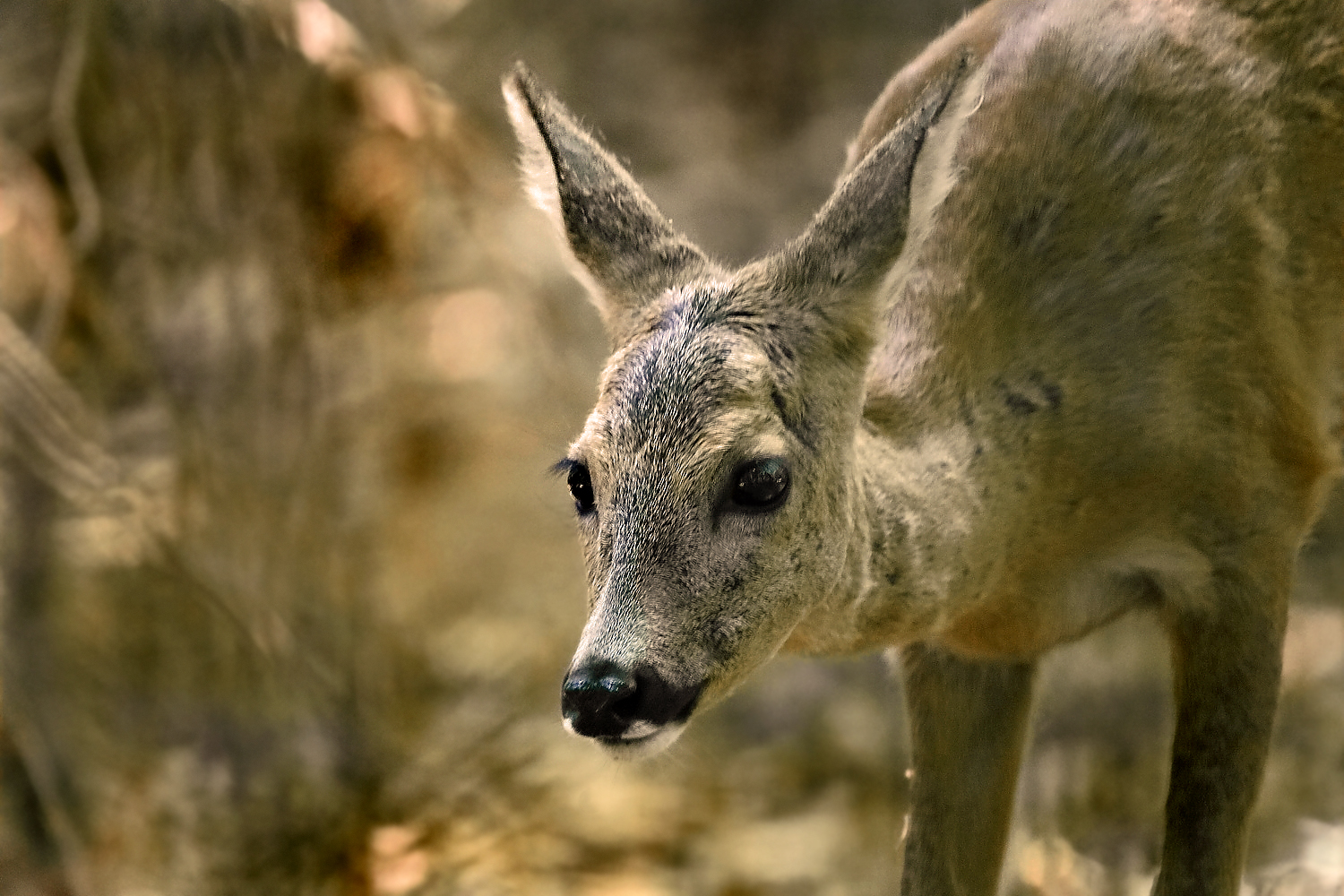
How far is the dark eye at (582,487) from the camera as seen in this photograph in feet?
7.40

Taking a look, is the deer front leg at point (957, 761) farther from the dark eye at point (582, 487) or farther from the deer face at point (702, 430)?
the dark eye at point (582, 487)

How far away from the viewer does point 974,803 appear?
313 centimetres

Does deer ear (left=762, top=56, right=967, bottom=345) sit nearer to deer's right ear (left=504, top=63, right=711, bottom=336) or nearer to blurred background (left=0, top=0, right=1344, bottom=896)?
deer's right ear (left=504, top=63, right=711, bottom=336)

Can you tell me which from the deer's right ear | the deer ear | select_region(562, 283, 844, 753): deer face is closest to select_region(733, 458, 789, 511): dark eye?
select_region(562, 283, 844, 753): deer face

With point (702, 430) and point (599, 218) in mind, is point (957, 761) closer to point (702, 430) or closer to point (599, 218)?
point (702, 430)

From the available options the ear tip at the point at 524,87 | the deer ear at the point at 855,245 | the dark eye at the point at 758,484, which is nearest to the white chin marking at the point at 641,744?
the dark eye at the point at 758,484

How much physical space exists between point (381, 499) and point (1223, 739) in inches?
124

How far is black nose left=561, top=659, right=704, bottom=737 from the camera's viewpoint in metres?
1.92

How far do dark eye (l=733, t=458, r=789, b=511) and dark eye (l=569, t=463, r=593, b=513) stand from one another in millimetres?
244

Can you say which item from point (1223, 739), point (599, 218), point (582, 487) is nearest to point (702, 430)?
point (582, 487)

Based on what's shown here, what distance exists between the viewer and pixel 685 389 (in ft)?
7.18

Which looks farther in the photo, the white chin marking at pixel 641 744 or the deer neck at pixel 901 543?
the deer neck at pixel 901 543

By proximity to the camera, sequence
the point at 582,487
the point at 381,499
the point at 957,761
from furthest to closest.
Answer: the point at 381,499 < the point at 957,761 < the point at 582,487

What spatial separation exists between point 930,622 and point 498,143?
3042mm
